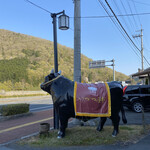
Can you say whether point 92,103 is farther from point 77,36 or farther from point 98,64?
point 98,64

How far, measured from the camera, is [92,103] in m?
4.87

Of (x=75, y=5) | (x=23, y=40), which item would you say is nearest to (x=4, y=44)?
(x=23, y=40)

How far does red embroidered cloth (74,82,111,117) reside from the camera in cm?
485

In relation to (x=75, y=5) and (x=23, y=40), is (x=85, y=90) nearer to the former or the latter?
(x=75, y=5)

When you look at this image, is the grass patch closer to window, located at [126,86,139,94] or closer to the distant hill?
window, located at [126,86,139,94]

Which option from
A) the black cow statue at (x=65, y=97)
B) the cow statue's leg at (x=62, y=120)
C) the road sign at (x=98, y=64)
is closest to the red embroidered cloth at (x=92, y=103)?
the black cow statue at (x=65, y=97)

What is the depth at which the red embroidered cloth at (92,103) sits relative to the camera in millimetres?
4852

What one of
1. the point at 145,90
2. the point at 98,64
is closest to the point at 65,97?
the point at 145,90

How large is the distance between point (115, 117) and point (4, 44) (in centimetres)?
11305

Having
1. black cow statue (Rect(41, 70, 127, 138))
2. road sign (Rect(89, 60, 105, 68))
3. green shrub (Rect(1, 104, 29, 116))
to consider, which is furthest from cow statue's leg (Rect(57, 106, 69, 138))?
road sign (Rect(89, 60, 105, 68))

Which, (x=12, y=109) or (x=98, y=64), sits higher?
(x=98, y=64)

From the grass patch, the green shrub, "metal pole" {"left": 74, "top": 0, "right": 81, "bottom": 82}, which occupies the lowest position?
the grass patch

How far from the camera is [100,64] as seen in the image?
93.9 ft

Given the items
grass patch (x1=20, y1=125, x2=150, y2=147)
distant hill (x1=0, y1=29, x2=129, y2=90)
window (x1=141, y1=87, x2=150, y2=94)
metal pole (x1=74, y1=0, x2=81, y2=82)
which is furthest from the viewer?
distant hill (x1=0, y1=29, x2=129, y2=90)
